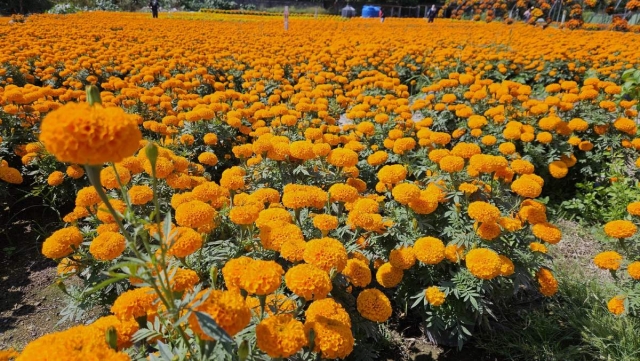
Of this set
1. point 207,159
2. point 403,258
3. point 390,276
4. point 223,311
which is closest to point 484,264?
point 403,258

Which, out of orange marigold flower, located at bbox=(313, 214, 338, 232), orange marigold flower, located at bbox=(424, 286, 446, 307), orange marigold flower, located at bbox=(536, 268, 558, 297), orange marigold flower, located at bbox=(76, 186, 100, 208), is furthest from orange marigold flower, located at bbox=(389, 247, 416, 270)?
orange marigold flower, located at bbox=(76, 186, 100, 208)

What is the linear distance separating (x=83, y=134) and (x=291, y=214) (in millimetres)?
1946

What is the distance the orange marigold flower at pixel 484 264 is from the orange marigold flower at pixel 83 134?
6.10 feet

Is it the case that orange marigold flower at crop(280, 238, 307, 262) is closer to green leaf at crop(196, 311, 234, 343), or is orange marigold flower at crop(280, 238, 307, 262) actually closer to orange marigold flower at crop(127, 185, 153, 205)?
green leaf at crop(196, 311, 234, 343)

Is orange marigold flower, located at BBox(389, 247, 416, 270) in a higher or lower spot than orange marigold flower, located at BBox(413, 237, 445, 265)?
lower

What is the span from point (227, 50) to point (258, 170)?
6.77 m

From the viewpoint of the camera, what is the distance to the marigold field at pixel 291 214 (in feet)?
3.78

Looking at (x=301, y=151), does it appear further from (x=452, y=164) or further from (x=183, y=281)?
(x=183, y=281)

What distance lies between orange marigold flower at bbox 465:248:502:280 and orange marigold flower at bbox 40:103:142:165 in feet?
6.10

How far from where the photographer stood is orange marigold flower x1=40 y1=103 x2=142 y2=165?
85 centimetres

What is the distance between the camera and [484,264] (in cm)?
205

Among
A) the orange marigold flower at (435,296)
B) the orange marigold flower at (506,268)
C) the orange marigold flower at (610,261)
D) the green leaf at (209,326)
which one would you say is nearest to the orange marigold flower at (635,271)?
the orange marigold flower at (610,261)

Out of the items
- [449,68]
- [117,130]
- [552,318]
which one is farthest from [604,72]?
[117,130]

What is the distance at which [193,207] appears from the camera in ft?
6.53
